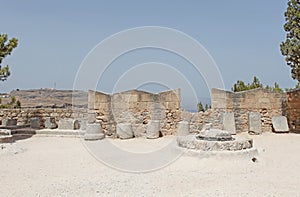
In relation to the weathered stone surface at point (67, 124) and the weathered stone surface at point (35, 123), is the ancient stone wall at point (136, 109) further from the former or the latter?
the weathered stone surface at point (35, 123)

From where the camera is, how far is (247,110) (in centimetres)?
1197

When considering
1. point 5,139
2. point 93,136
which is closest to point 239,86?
point 93,136

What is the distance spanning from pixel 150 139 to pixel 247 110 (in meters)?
4.51

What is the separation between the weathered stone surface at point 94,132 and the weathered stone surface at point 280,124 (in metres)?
7.13

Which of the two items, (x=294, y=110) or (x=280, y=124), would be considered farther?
(x=294, y=110)

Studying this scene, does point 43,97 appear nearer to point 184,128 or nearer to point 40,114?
point 40,114

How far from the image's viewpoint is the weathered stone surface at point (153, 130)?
35.9ft

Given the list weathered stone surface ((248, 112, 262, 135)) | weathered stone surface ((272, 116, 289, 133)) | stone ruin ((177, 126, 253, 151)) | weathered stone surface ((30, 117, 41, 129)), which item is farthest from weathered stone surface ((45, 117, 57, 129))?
weathered stone surface ((272, 116, 289, 133))

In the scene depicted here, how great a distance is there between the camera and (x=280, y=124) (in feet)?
37.8

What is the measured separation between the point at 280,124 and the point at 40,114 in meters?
11.8

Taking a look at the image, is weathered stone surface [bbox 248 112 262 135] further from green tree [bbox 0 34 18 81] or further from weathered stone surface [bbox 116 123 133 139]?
green tree [bbox 0 34 18 81]

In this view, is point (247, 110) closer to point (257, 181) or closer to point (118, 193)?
point (257, 181)

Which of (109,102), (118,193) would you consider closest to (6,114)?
(109,102)

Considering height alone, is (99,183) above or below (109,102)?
Result: below
